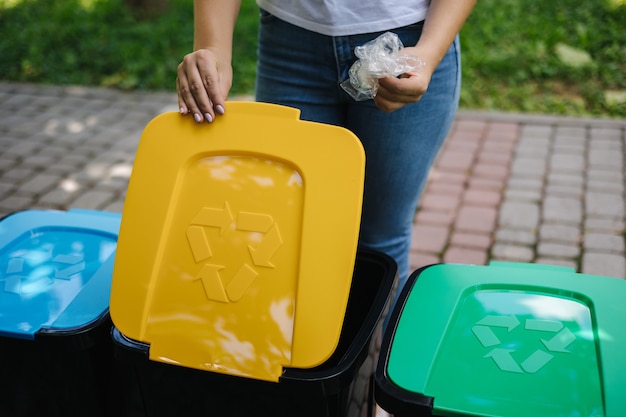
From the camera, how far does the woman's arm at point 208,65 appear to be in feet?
4.95

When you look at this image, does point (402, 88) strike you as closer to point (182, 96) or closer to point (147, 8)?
point (182, 96)

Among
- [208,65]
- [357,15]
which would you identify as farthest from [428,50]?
[208,65]

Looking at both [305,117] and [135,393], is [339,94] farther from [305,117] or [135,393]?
[135,393]

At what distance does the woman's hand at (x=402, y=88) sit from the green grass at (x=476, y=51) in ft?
11.3

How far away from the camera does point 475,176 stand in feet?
12.8

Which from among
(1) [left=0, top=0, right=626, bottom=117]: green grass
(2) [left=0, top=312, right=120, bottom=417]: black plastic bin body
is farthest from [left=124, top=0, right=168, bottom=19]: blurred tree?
(2) [left=0, top=312, right=120, bottom=417]: black plastic bin body

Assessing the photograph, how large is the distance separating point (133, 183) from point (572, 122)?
363cm

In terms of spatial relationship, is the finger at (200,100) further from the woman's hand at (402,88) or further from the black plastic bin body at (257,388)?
the black plastic bin body at (257,388)

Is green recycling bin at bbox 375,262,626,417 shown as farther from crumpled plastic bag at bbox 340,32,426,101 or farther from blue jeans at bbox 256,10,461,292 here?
crumpled plastic bag at bbox 340,32,426,101

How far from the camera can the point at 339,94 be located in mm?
1690

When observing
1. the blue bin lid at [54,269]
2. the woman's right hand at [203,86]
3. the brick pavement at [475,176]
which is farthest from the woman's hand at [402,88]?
the brick pavement at [475,176]

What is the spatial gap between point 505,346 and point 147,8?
20.4 ft

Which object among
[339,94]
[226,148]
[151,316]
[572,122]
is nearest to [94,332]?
[151,316]

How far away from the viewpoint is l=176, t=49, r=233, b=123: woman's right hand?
4.93 ft
